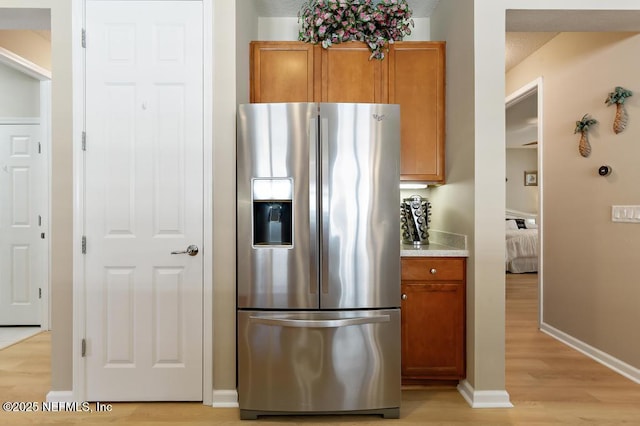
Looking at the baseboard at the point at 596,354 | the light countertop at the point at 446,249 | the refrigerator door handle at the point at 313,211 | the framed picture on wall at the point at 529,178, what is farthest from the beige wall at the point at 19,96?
the framed picture on wall at the point at 529,178

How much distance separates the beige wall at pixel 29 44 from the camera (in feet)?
11.6

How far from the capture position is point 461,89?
8.71ft

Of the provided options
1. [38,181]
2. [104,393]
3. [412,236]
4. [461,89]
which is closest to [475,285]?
[412,236]

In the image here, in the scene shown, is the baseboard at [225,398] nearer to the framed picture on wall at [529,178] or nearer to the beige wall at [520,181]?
the beige wall at [520,181]

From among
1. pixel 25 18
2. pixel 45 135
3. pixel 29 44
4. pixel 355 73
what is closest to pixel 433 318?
pixel 355 73

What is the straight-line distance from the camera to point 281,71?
9.59 ft

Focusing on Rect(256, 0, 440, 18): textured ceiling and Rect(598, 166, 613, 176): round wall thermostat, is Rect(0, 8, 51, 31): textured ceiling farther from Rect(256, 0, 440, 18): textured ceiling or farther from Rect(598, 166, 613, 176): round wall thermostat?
Rect(598, 166, 613, 176): round wall thermostat

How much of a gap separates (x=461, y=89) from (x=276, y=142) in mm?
1275

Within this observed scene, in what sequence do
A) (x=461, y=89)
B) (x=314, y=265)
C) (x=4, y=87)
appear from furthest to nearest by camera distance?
1. (x=4, y=87)
2. (x=461, y=89)
3. (x=314, y=265)

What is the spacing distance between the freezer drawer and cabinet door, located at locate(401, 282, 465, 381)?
0.37 metres

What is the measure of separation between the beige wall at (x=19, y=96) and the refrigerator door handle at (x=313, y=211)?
3369mm

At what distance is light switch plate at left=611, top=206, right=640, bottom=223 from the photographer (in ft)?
9.40

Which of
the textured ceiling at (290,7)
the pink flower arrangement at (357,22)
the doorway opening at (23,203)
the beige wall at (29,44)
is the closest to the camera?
the pink flower arrangement at (357,22)

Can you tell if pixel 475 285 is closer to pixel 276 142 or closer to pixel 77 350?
pixel 276 142
